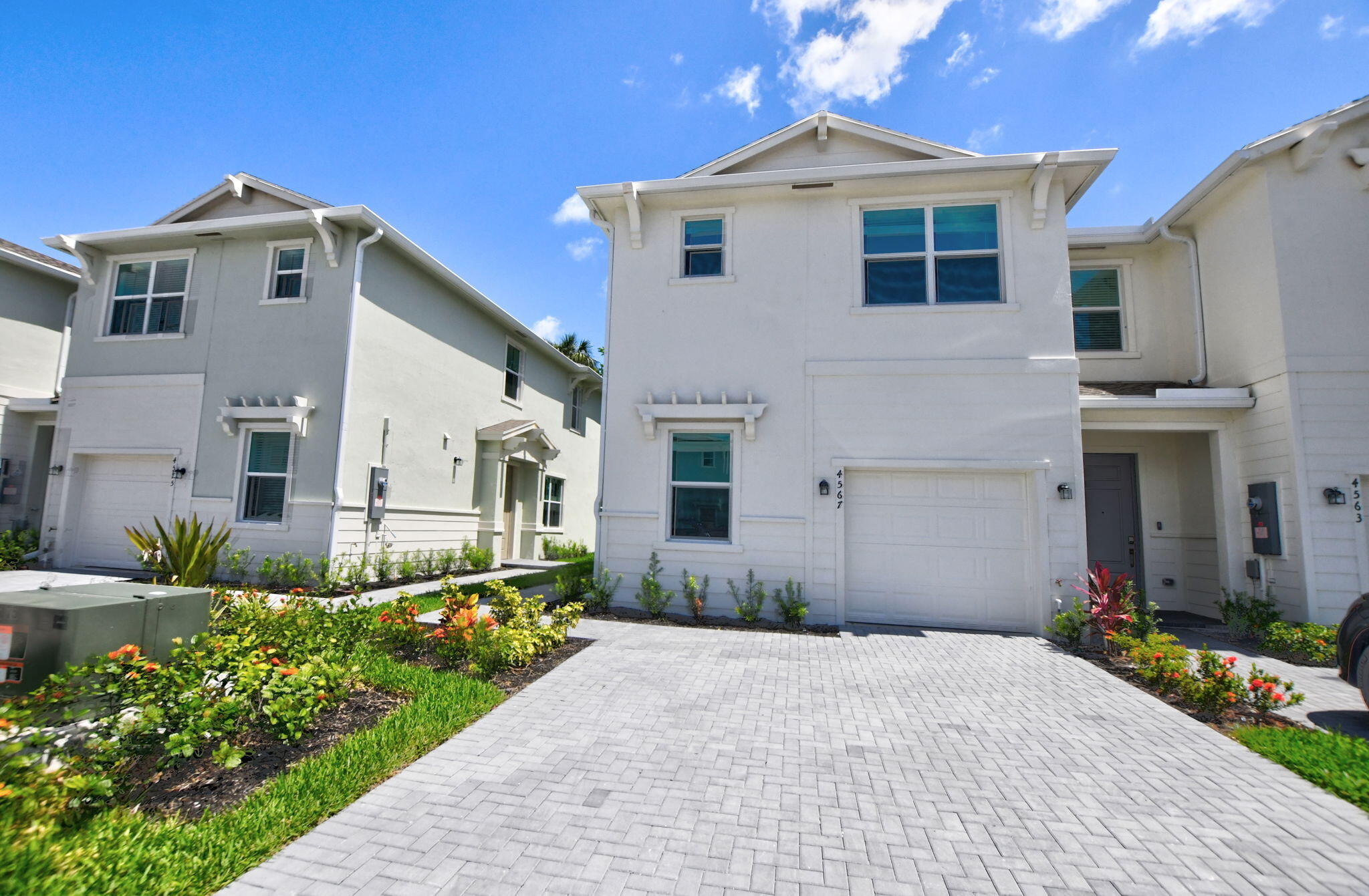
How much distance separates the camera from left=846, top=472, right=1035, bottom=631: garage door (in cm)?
827

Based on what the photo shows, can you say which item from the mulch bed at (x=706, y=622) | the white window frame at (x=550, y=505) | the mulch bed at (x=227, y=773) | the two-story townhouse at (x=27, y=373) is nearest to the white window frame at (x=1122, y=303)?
the mulch bed at (x=706, y=622)

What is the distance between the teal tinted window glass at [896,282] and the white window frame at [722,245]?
205 cm

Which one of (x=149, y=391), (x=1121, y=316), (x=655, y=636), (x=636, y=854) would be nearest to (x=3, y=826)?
(x=636, y=854)

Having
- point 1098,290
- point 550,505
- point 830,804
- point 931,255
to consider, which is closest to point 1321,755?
point 830,804

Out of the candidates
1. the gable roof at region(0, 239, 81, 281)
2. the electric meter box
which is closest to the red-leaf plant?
the electric meter box

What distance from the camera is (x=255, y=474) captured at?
10.9 meters

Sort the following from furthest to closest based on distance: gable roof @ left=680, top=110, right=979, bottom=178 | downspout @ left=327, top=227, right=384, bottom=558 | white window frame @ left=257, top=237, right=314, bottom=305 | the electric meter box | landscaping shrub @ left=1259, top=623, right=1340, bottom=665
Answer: white window frame @ left=257, top=237, right=314, bottom=305 → downspout @ left=327, top=227, right=384, bottom=558 → gable roof @ left=680, top=110, right=979, bottom=178 → landscaping shrub @ left=1259, top=623, right=1340, bottom=665 → the electric meter box

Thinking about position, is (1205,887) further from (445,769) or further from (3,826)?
(3,826)

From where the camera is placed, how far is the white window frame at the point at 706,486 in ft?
28.7

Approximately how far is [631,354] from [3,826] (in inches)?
307

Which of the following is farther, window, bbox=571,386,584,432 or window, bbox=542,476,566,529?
window, bbox=571,386,584,432

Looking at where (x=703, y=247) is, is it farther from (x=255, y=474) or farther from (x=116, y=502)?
(x=116, y=502)

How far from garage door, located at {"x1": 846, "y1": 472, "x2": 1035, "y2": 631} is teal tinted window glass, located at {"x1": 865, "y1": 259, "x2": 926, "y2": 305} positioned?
102 inches

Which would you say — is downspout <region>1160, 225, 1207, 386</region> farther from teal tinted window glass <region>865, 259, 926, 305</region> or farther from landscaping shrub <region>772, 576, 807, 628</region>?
landscaping shrub <region>772, 576, 807, 628</region>
